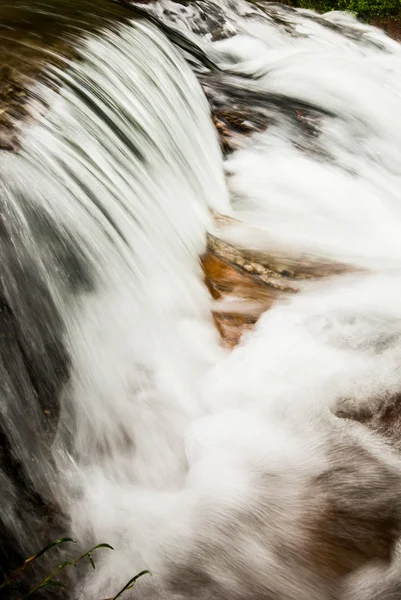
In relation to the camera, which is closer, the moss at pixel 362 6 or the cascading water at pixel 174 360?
the cascading water at pixel 174 360

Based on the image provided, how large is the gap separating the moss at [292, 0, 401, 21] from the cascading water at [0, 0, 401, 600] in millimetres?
9105

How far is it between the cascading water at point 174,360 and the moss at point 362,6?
9105mm

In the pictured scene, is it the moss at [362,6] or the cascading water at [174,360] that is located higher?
the moss at [362,6]

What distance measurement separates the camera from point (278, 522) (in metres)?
2.66

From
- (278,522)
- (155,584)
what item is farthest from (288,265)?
(155,584)

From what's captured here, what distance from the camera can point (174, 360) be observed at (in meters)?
3.47

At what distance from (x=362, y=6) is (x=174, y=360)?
12046 mm

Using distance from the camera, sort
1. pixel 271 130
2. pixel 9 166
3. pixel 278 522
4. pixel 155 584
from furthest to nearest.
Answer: pixel 271 130 → pixel 9 166 → pixel 278 522 → pixel 155 584

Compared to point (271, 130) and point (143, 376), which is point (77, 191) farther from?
Answer: point (271, 130)

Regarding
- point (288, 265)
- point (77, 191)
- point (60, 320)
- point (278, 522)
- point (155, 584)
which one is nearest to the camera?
point (155, 584)

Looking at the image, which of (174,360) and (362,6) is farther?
(362,6)

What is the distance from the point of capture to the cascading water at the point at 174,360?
2557 millimetres

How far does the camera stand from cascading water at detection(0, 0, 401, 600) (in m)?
2.56

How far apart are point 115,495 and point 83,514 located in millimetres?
175
